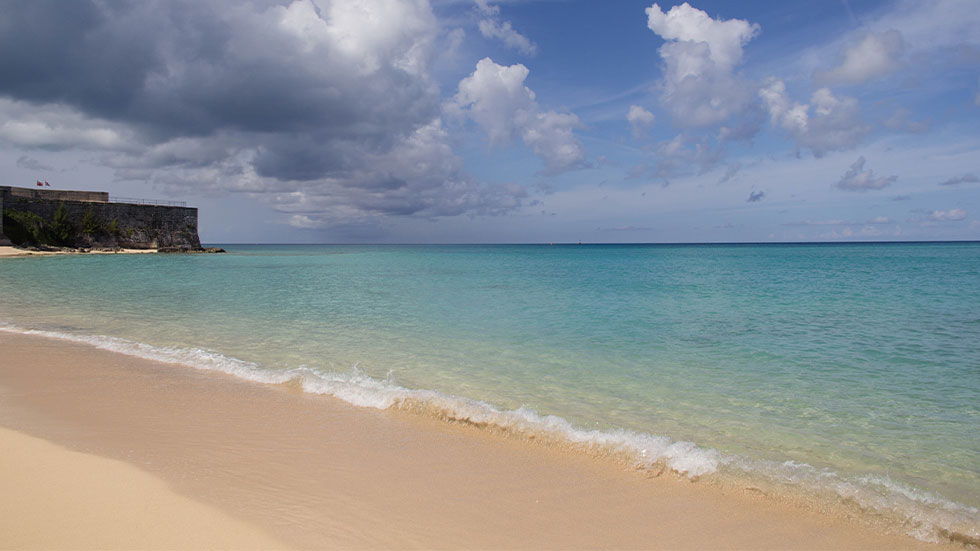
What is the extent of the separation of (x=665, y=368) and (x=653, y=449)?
166 inches

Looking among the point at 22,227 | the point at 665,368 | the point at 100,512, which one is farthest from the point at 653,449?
the point at 22,227

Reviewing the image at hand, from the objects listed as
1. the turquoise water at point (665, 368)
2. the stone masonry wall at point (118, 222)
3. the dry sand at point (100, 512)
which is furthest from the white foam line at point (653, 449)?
the stone masonry wall at point (118, 222)

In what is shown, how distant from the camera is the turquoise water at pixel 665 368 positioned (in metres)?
4.96

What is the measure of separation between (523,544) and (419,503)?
944mm

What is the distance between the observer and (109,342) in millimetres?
10797

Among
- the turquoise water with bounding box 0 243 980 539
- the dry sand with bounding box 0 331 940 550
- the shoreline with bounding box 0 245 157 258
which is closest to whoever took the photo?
the dry sand with bounding box 0 331 940 550

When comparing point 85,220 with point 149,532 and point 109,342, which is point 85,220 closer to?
point 109,342

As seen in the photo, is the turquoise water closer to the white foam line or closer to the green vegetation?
the white foam line

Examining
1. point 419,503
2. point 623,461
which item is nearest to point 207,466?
point 419,503

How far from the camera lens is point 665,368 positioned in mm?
8984

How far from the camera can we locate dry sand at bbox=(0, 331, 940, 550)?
3.51 metres

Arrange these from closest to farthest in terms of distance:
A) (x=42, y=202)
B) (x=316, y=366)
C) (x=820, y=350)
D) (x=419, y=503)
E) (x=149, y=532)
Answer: (x=149, y=532), (x=419, y=503), (x=316, y=366), (x=820, y=350), (x=42, y=202)

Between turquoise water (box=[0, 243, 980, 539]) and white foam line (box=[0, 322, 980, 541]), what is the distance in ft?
0.07

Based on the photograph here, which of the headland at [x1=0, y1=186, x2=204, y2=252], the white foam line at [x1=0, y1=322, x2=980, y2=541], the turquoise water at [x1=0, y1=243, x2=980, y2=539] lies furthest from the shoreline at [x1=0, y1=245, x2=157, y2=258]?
the white foam line at [x1=0, y1=322, x2=980, y2=541]
